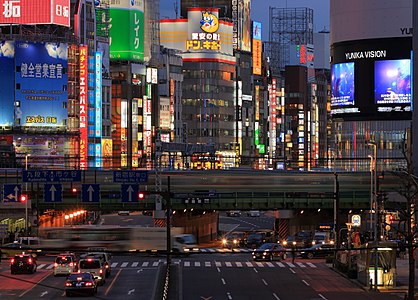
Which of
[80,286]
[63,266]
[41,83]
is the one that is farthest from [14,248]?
[41,83]

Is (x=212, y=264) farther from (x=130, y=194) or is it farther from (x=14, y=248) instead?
(x=14, y=248)

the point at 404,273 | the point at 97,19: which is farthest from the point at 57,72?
the point at 404,273

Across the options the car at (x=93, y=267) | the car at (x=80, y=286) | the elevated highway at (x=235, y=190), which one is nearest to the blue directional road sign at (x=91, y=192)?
the elevated highway at (x=235, y=190)

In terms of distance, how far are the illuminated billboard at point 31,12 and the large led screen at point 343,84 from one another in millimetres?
37895

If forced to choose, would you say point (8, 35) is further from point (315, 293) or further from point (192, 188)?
point (315, 293)

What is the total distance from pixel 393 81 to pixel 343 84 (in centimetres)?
732

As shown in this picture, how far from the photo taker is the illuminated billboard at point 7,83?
525 feet

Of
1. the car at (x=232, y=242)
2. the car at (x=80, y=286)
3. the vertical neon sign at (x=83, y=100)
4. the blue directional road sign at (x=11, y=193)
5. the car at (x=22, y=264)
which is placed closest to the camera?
the car at (x=80, y=286)

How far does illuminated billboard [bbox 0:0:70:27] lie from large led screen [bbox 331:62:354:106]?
37.9 m

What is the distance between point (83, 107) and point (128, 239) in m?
62.2

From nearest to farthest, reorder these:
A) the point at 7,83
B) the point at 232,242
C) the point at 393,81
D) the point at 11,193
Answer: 1. the point at 11,193
2. the point at 232,242
3. the point at 393,81
4. the point at 7,83

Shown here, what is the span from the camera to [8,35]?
162 m

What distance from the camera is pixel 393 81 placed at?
15762 cm

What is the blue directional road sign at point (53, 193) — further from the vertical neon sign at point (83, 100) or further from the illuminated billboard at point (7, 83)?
the vertical neon sign at point (83, 100)
